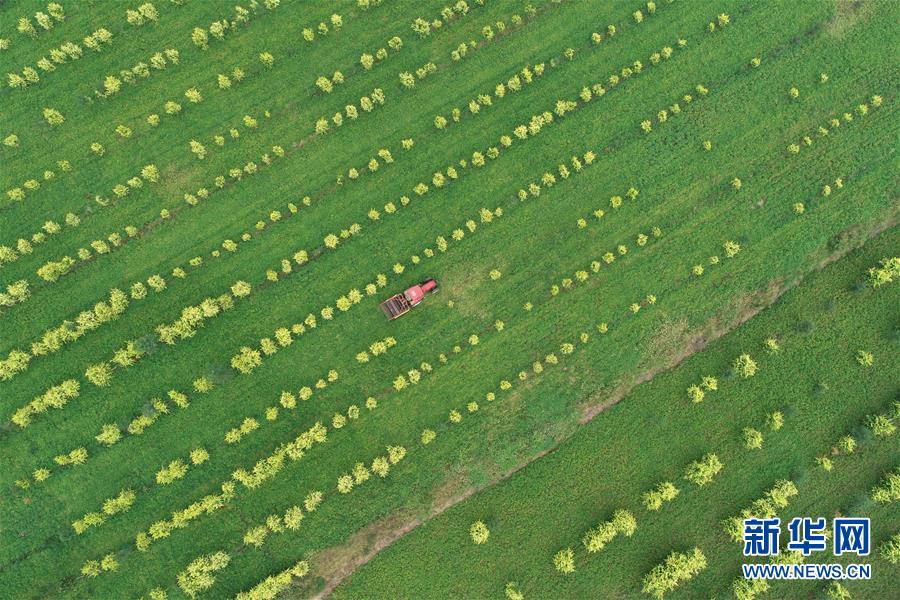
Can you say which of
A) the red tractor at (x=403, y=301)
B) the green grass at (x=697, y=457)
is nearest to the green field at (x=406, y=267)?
the green grass at (x=697, y=457)

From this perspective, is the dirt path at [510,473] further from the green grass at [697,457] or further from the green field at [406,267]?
the green grass at [697,457]

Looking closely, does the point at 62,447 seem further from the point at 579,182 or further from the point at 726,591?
the point at 726,591

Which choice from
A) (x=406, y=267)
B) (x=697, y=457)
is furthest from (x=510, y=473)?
(x=406, y=267)

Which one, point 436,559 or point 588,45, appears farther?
point 588,45

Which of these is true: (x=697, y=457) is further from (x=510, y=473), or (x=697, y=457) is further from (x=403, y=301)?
(x=403, y=301)

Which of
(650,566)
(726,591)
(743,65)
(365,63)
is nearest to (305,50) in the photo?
(365,63)

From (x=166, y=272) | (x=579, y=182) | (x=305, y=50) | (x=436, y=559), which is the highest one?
(x=305, y=50)

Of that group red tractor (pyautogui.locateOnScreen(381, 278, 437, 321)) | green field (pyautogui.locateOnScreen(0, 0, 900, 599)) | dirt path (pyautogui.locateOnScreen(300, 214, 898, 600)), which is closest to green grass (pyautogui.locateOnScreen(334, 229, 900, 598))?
green field (pyautogui.locateOnScreen(0, 0, 900, 599))

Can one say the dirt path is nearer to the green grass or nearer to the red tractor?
the green grass
